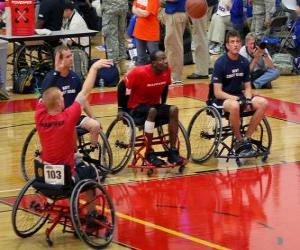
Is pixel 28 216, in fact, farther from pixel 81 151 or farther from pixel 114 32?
pixel 114 32

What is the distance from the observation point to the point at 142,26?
1545 centimetres

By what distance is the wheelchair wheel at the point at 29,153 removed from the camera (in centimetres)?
980

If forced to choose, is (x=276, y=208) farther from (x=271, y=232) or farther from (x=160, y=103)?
(x=160, y=103)

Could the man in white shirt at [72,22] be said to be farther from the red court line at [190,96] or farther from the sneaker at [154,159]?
the sneaker at [154,159]

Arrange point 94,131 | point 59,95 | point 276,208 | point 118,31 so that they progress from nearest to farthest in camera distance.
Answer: point 59,95
point 276,208
point 94,131
point 118,31

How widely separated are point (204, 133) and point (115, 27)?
248 inches

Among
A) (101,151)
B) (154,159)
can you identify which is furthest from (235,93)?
(101,151)

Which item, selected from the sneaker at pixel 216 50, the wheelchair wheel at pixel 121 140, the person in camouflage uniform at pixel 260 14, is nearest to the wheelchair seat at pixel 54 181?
the wheelchair wheel at pixel 121 140

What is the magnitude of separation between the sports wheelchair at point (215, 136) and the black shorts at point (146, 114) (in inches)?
23.2

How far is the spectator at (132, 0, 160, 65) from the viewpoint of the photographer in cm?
1533

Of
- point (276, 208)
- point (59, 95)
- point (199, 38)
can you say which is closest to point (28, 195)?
point (59, 95)

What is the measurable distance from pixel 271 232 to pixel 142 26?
8.00 metres

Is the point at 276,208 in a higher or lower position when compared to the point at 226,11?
lower

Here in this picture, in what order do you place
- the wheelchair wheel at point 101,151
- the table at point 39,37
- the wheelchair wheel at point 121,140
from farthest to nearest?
the table at point 39,37
the wheelchair wheel at point 121,140
the wheelchair wheel at point 101,151
